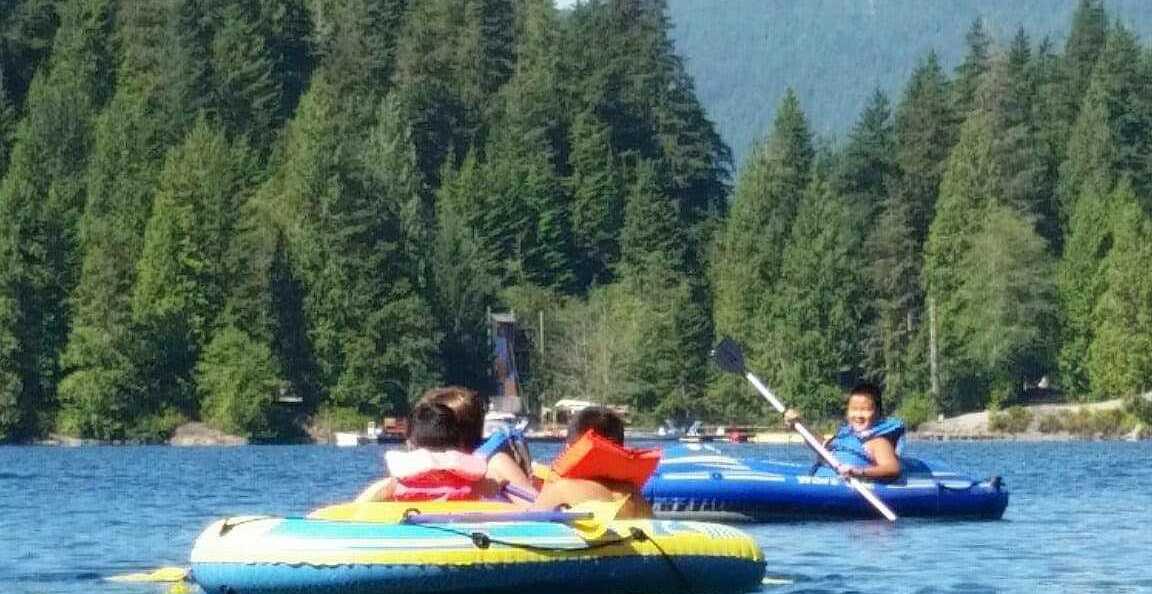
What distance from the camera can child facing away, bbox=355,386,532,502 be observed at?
18.0 m

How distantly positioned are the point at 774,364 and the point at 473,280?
42.6 ft

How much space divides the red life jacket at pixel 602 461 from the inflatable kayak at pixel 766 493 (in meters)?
8.15

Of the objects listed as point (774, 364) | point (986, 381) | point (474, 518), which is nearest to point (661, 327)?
point (774, 364)

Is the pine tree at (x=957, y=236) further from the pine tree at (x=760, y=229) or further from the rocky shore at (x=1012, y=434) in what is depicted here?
the pine tree at (x=760, y=229)

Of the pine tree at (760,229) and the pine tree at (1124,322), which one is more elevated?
the pine tree at (760,229)

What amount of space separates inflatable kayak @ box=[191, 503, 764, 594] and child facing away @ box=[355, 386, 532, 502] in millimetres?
263

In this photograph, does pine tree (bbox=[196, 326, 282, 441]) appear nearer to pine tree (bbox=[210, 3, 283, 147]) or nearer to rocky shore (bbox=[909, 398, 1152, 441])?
rocky shore (bbox=[909, 398, 1152, 441])

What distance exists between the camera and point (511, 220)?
112188 mm

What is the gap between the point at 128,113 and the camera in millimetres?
107312

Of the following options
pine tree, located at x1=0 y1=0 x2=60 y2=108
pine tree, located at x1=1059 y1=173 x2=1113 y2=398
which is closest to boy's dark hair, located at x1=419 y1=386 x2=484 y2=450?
pine tree, located at x1=1059 y1=173 x2=1113 y2=398

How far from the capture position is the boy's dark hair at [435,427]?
18.0 m

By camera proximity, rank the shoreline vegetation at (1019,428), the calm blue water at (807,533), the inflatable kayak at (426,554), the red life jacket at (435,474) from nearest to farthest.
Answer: the inflatable kayak at (426,554) < the red life jacket at (435,474) < the calm blue water at (807,533) < the shoreline vegetation at (1019,428)

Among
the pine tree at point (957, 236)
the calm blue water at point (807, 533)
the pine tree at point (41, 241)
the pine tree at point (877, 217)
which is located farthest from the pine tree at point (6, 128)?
the calm blue water at point (807, 533)

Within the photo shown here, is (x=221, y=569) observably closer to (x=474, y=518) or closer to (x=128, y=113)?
(x=474, y=518)
